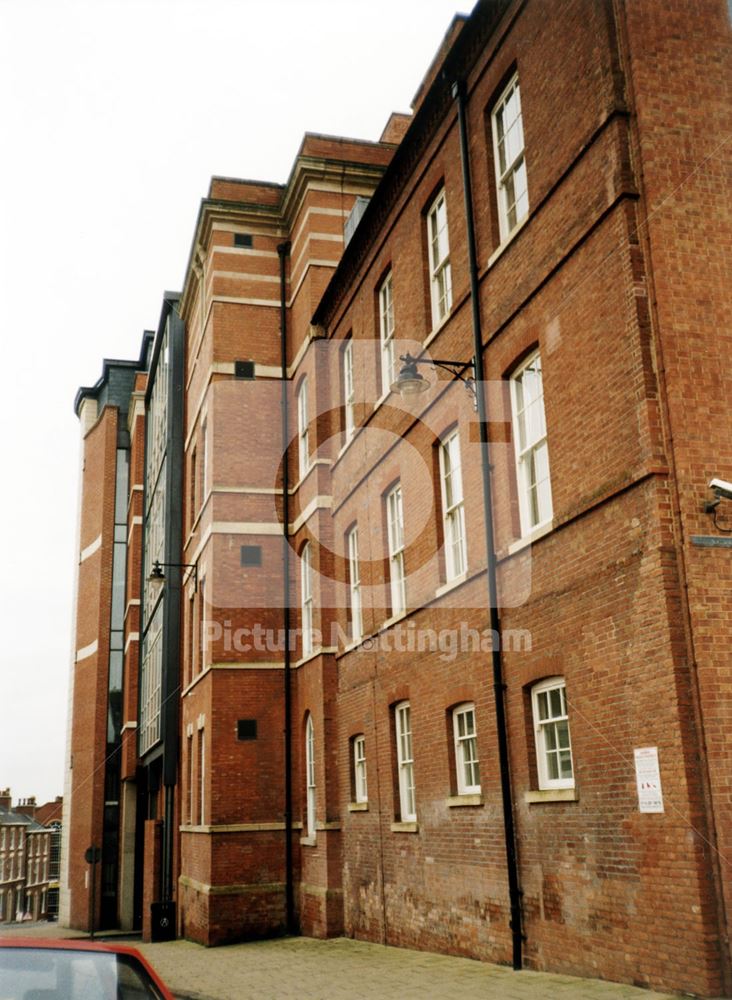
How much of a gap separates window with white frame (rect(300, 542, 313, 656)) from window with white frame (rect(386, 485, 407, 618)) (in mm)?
4417

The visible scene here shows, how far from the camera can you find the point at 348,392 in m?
20.1

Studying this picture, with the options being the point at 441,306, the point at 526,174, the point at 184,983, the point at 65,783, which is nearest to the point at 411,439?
the point at 441,306

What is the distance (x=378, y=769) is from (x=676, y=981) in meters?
8.44

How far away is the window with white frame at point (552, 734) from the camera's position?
1086 cm

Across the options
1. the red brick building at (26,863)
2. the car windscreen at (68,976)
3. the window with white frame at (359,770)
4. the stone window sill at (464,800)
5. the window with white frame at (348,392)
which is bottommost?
the red brick building at (26,863)

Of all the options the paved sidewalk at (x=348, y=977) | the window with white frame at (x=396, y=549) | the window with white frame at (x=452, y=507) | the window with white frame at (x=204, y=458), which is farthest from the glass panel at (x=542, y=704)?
the window with white frame at (x=204, y=458)

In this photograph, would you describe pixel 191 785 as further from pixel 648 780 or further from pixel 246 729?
pixel 648 780

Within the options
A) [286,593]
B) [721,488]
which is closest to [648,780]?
[721,488]

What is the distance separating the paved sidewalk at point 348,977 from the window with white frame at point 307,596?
5.66 m

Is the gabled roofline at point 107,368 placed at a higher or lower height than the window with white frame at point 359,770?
higher

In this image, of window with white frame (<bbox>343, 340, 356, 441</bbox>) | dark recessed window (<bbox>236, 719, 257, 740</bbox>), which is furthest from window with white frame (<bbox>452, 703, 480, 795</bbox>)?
dark recessed window (<bbox>236, 719, 257, 740</bbox>)

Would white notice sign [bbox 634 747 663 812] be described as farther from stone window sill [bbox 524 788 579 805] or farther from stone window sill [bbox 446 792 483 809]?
stone window sill [bbox 446 792 483 809]

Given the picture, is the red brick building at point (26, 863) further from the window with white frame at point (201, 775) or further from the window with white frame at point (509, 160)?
the window with white frame at point (509, 160)

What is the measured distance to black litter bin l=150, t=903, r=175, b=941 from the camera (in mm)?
23664
